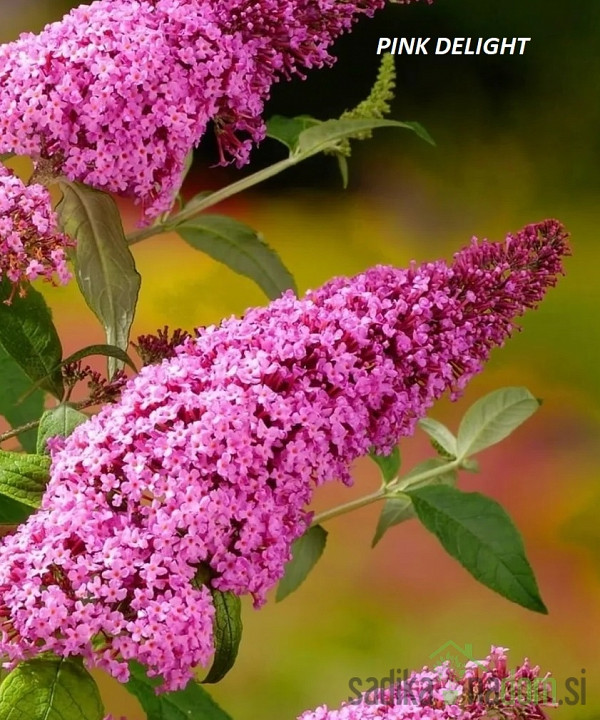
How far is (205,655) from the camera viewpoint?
53cm

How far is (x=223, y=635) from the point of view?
562mm

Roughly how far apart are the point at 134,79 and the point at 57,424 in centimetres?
18

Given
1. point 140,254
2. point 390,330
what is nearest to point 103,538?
point 390,330

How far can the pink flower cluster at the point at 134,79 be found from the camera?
59 cm

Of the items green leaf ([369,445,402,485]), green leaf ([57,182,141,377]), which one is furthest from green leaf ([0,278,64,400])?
green leaf ([369,445,402,485])

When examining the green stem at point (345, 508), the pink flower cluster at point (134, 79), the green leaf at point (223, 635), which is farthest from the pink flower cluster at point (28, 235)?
the green stem at point (345, 508)

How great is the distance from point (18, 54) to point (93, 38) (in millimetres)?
44

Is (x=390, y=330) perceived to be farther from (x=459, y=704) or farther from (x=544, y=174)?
(x=544, y=174)

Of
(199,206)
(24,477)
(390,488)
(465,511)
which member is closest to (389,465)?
(390,488)

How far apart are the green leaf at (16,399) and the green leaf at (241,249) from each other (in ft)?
0.48

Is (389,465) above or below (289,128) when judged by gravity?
below

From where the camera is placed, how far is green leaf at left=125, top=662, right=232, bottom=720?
0.59 meters

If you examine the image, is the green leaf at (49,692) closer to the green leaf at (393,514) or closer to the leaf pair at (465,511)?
the leaf pair at (465,511)

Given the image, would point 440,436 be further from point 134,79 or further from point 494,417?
point 134,79
